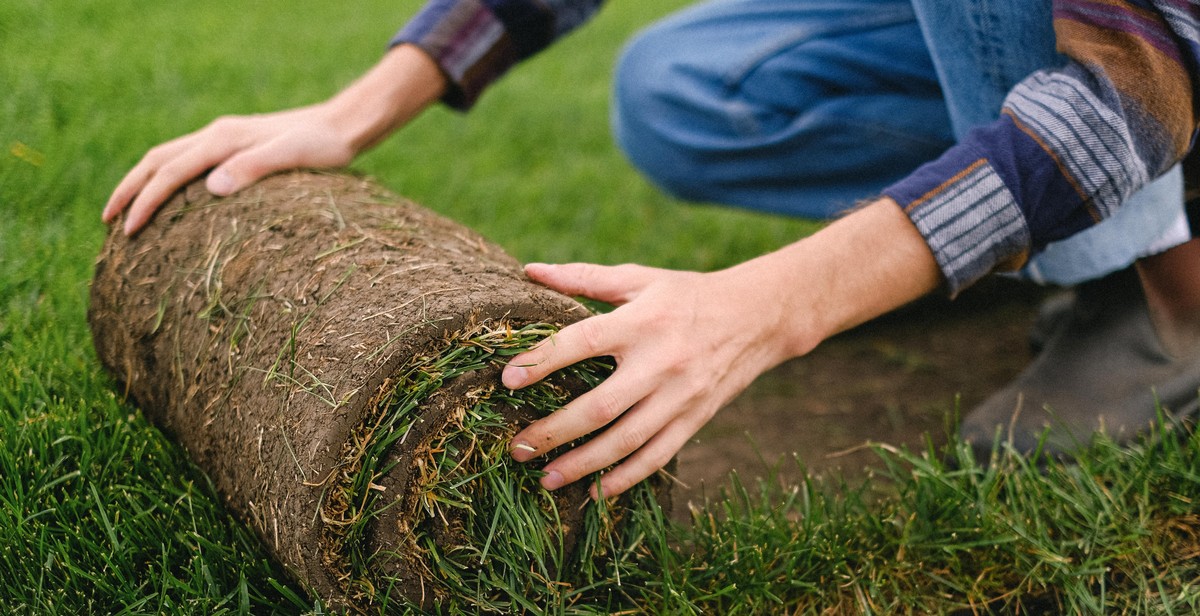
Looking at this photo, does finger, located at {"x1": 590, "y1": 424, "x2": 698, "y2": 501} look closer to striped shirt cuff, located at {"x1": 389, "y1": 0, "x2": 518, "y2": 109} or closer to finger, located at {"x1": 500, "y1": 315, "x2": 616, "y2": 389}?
finger, located at {"x1": 500, "y1": 315, "x2": 616, "y2": 389}

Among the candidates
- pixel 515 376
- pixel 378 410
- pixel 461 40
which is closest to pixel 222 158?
pixel 461 40

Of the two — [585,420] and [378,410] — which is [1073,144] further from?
[378,410]

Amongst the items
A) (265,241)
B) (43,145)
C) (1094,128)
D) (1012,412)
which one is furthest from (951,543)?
(43,145)

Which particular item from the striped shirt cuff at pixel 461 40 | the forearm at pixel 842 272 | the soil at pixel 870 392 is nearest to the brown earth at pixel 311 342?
the forearm at pixel 842 272

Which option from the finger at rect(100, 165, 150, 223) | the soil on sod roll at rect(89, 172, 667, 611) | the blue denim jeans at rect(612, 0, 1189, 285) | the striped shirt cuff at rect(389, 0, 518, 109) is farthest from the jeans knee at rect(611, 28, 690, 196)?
the finger at rect(100, 165, 150, 223)

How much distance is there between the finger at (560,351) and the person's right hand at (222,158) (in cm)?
86

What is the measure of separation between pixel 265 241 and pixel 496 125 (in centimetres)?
258

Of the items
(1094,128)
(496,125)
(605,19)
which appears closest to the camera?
(1094,128)

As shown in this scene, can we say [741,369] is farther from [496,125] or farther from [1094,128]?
[496,125]

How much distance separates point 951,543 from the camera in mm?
1740

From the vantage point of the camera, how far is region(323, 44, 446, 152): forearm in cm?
222

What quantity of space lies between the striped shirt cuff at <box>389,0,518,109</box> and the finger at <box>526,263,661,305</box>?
96 centimetres

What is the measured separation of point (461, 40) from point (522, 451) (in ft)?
4.25

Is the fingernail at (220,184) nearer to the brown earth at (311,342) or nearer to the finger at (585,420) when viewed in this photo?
the brown earth at (311,342)
